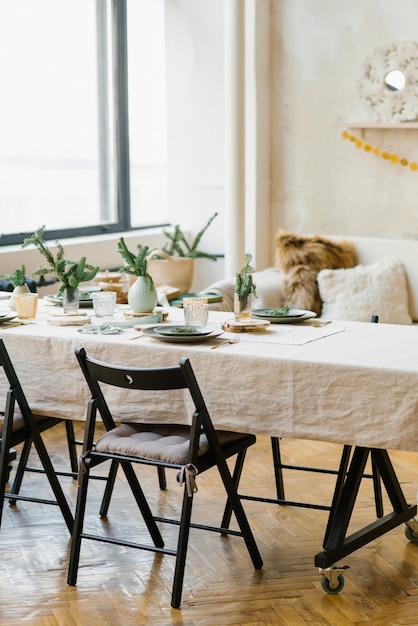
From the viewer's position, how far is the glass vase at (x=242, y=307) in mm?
3672

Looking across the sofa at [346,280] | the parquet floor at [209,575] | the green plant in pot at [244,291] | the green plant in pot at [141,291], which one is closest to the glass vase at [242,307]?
the green plant in pot at [244,291]

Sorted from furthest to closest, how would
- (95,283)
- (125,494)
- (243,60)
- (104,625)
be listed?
(243,60) < (95,283) < (125,494) < (104,625)

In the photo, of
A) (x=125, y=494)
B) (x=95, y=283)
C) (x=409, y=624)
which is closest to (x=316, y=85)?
(x=95, y=283)

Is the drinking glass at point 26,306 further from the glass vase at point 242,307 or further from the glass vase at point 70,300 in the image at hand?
the glass vase at point 242,307

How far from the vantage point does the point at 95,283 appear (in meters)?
5.22

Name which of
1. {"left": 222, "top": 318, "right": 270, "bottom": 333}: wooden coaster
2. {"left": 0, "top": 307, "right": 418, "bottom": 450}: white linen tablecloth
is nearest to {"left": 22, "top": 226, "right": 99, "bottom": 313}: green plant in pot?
{"left": 0, "top": 307, "right": 418, "bottom": 450}: white linen tablecloth

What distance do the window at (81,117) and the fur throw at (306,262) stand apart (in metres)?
1.53

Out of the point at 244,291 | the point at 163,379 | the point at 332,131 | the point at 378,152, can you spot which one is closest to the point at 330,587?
the point at 163,379

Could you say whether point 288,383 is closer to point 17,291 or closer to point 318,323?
point 318,323

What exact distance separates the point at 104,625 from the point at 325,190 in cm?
440

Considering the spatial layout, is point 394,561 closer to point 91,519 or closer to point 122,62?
point 91,519

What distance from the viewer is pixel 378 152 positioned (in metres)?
6.50

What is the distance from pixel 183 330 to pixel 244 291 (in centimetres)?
32

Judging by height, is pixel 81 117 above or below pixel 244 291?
above
